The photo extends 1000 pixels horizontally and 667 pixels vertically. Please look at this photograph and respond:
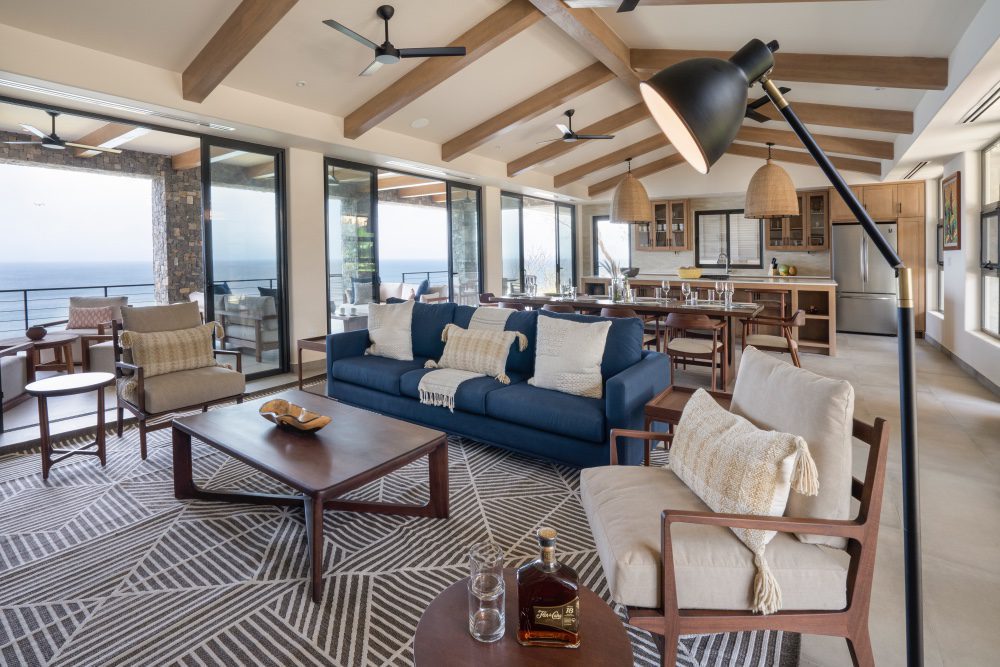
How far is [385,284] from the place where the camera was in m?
8.26

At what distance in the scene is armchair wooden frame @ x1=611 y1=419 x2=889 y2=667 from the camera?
4.81 feet

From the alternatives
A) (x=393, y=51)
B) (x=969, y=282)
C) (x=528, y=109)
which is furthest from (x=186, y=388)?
(x=969, y=282)

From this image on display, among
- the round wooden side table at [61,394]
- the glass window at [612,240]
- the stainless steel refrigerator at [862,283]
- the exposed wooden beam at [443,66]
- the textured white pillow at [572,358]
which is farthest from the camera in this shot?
the glass window at [612,240]

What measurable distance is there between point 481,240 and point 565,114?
2.54 meters

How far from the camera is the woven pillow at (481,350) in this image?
3.86 m

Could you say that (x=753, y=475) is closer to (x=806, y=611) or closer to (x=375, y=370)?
(x=806, y=611)

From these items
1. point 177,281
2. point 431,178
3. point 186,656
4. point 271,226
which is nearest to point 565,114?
point 431,178

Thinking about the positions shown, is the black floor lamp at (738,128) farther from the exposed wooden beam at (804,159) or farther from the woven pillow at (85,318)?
the woven pillow at (85,318)

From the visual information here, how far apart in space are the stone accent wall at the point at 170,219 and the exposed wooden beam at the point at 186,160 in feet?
0.27

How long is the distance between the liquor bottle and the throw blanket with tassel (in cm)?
243

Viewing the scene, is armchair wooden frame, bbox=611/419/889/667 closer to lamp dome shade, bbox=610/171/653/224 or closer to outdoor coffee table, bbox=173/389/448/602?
outdoor coffee table, bbox=173/389/448/602

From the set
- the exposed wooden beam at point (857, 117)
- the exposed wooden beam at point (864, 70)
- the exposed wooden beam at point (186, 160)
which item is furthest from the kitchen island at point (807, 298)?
the exposed wooden beam at point (186, 160)

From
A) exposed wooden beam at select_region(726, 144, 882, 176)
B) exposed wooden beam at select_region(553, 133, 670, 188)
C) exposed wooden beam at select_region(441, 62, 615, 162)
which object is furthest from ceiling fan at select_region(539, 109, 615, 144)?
exposed wooden beam at select_region(726, 144, 882, 176)

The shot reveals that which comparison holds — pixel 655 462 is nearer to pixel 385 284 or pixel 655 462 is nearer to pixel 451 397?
pixel 451 397
